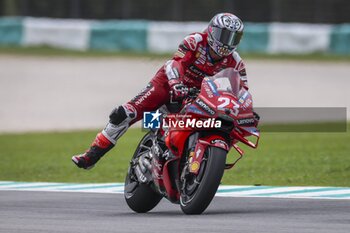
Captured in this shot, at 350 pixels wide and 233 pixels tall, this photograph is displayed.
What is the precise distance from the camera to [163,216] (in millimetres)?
8445

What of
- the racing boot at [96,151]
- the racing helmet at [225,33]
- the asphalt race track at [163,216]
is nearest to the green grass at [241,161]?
the asphalt race track at [163,216]

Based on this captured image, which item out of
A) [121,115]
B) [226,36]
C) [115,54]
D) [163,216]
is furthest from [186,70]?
[115,54]

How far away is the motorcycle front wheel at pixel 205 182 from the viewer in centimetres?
789

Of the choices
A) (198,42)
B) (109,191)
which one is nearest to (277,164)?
(109,191)

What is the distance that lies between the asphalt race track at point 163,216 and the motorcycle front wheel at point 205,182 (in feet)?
0.35

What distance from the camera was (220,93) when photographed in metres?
8.07

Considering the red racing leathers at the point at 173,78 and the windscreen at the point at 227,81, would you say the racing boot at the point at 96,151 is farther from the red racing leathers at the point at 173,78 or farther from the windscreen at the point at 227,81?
the windscreen at the point at 227,81

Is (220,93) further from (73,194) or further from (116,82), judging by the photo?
(116,82)

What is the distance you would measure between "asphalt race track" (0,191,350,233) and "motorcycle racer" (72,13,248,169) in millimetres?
672

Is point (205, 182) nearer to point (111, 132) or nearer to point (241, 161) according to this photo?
point (111, 132)

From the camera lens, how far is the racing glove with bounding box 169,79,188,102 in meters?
8.32

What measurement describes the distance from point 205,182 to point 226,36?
1.35 meters

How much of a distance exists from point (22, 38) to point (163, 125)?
73.9 feet

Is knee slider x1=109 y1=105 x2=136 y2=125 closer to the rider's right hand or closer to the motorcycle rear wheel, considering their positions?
the motorcycle rear wheel
